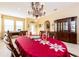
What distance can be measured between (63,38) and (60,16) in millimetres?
1995

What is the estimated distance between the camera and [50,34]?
427cm

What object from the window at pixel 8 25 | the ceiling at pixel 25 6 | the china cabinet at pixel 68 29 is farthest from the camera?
the window at pixel 8 25

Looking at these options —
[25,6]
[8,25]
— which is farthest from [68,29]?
[8,25]

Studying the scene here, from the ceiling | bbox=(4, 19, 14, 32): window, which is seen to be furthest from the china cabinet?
bbox=(4, 19, 14, 32): window

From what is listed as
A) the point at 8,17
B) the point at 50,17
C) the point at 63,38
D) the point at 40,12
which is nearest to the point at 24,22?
the point at 8,17

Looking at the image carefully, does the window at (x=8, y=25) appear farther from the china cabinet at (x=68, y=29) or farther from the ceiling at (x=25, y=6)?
the china cabinet at (x=68, y=29)

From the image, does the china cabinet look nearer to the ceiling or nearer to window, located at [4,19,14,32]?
the ceiling

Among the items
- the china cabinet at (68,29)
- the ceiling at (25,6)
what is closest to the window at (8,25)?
the ceiling at (25,6)

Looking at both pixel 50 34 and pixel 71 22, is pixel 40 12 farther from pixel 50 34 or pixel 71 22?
pixel 71 22

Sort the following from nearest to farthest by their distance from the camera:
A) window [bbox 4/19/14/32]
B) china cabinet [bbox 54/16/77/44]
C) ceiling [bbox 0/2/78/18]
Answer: ceiling [bbox 0/2/78/18] < china cabinet [bbox 54/16/77/44] < window [bbox 4/19/14/32]

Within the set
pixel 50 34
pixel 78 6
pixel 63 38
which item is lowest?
pixel 63 38

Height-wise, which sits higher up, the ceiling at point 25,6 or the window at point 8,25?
the ceiling at point 25,6

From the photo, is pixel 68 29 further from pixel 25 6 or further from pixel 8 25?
pixel 8 25

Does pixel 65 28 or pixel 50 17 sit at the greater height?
pixel 50 17
